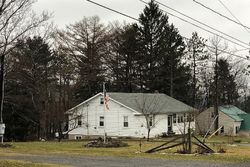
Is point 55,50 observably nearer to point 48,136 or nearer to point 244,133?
point 48,136

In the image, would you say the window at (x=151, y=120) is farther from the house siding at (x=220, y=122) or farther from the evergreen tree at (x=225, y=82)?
the evergreen tree at (x=225, y=82)

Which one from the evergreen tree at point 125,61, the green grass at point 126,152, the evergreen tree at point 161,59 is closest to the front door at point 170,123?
the evergreen tree at point 161,59

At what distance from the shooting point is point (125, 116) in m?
56.7

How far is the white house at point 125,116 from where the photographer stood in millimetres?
55969

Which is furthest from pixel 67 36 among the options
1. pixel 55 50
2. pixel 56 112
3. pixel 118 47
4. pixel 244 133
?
pixel 244 133

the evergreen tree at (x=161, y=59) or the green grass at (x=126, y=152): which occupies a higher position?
the evergreen tree at (x=161, y=59)

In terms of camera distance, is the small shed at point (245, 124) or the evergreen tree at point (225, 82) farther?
the evergreen tree at point (225, 82)

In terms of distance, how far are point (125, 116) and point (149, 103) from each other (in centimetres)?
405

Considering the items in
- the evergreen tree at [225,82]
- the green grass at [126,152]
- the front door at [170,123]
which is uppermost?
the evergreen tree at [225,82]

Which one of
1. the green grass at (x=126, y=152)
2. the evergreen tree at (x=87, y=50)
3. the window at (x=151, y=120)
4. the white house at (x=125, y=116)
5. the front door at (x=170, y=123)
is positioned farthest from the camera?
the evergreen tree at (x=87, y=50)

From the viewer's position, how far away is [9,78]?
178 feet

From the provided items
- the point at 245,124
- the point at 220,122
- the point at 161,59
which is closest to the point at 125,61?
the point at 161,59

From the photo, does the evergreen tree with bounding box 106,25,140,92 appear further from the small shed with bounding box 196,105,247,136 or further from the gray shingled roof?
the gray shingled roof

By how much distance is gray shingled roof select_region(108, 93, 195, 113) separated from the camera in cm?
5716
